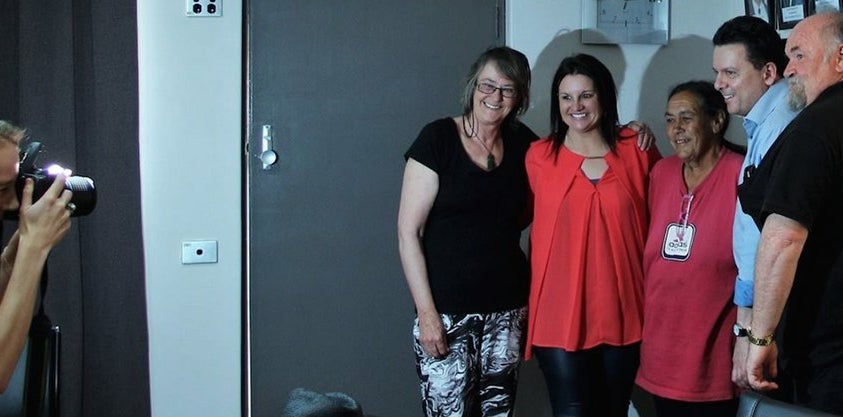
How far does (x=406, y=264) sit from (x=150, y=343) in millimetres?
1072

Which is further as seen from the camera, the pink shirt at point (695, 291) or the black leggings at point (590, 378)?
the black leggings at point (590, 378)

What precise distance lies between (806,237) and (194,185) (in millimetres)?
1953

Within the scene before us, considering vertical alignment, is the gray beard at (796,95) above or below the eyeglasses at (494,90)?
below

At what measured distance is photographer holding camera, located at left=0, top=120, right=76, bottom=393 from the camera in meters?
1.54

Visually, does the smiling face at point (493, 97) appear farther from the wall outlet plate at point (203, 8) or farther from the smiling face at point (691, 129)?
the wall outlet plate at point (203, 8)

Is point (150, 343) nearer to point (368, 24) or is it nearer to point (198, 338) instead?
point (198, 338)

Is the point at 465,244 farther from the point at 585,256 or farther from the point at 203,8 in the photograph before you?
the point at 203,8

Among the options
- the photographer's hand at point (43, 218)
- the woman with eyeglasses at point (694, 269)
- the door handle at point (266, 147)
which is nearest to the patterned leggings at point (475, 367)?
the woman with eyeglasses at point (694, 269)

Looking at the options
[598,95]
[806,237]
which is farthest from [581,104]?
[806,237]

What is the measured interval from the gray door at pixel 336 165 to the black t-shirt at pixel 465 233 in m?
0.64

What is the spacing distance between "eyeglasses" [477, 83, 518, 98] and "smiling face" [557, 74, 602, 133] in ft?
0.49

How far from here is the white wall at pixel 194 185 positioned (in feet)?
10.2

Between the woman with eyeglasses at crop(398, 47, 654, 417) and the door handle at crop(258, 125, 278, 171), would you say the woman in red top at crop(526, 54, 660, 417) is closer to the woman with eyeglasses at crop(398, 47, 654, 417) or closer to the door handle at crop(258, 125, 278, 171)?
the woman with eyeglasses at crop(398, 47, 654, 417)

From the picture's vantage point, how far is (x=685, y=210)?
97.0 inches
